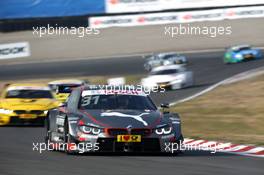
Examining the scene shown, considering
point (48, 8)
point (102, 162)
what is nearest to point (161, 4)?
point (48, 8)

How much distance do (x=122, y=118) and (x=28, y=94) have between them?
28.0 feet

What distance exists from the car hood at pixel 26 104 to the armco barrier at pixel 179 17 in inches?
1269

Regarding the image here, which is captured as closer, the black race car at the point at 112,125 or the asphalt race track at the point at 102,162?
the asphalt race track at the point at 102,162

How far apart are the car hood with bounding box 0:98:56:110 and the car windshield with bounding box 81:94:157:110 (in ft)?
20.7

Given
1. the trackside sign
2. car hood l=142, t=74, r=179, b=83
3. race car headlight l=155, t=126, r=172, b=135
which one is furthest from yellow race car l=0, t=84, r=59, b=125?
the trackside sign

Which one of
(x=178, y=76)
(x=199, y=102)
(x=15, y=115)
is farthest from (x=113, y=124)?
(x=178, y=76)

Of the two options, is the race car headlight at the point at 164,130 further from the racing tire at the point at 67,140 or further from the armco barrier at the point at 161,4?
the armco barrier at the point at 161,4

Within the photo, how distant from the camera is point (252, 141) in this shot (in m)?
13.9

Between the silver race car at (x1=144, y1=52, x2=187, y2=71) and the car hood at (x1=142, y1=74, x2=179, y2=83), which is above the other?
the car hood at (x1=142, y1=74, x2=179, y2=83)

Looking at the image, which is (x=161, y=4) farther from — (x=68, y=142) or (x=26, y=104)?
(x=68, y=142)

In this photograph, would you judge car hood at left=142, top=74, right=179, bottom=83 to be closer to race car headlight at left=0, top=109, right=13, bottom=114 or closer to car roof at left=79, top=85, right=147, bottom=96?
race car headlight at left=0, top=109, right=13, bottom=114

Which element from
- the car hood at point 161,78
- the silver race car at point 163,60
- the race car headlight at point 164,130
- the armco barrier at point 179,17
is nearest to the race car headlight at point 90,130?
the race car headlight at point 164,130

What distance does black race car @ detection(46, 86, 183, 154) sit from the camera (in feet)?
34.9

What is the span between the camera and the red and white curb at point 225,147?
38.8 ft
